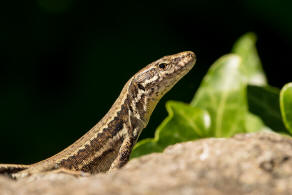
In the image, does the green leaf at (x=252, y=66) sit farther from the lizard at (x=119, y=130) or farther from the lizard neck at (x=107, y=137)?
the lizard neck at (x=107, y=137)

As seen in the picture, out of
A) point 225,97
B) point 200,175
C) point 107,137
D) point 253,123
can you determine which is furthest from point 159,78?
point 200,175

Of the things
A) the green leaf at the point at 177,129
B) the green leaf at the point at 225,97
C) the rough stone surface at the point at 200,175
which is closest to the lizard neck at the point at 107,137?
the green leaf at the point at 177,129

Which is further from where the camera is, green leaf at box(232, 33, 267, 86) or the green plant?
green leaf at box(232, 33, 267, 86)

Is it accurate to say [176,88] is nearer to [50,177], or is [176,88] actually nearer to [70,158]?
[70,158]

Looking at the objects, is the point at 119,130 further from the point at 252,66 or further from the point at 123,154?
the point at 252,66

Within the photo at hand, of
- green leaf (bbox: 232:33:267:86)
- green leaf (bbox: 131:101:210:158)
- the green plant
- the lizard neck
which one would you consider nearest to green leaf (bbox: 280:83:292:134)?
the green plant

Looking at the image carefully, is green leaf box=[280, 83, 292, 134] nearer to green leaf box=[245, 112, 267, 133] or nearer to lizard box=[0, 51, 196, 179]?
green leaf box=[245, 112, 267, 133]

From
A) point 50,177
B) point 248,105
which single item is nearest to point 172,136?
point 248,105
